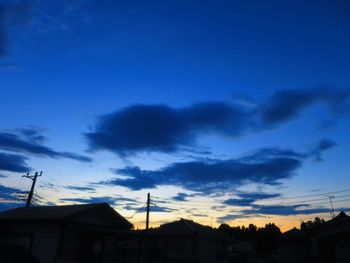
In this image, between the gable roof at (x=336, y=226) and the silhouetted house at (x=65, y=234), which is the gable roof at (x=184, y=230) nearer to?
the silhouetted house at (x=65, y=234)

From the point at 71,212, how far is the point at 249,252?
61.9 m

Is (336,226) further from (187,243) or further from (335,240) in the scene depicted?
(187,243)

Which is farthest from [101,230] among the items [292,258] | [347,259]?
[292,258]

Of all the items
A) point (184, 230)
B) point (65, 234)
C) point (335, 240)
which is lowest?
point (65, 234)

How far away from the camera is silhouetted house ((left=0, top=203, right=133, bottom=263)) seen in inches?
754

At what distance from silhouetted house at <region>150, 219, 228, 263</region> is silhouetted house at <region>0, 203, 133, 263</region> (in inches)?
414

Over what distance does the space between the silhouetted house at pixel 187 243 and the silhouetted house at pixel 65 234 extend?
10517mm

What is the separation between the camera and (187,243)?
33.9 metres

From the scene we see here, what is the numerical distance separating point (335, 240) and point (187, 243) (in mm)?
15819

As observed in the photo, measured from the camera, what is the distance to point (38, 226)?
66.8ft

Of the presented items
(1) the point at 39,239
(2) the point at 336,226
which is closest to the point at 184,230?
Answer: (2) the point at 336,226

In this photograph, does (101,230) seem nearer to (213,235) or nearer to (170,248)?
(170,248)

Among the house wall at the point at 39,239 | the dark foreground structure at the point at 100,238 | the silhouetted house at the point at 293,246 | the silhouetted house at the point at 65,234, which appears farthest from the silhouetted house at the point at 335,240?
the house wall at the point at 39,239

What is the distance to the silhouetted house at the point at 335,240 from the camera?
2642 cm
